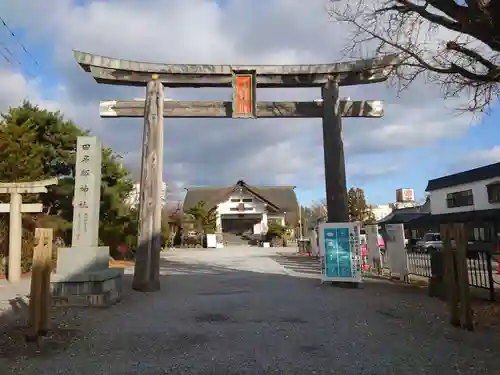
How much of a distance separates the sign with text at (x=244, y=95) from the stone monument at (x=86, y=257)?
398 centimetres

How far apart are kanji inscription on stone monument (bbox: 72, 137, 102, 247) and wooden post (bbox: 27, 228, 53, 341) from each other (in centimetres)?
350

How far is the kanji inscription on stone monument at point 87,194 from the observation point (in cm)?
971

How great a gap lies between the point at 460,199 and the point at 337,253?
87.1ft

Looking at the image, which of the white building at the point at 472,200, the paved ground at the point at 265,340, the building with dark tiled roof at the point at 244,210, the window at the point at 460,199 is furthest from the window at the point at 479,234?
the paved ground at the point at 265,340

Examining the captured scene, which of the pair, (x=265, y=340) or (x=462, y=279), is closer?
(x=265, y=340)

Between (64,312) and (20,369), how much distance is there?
3573mm

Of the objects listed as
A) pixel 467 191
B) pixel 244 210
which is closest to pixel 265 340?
pixel 467 191

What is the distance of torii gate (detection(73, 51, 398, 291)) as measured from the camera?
11.5 metres

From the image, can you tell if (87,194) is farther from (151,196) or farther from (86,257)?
(151,196)

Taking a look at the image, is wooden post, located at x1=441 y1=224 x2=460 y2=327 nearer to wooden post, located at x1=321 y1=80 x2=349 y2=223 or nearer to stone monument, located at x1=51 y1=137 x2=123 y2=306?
wooden post, located at x1=321 y1=80 x2=349 y2=223

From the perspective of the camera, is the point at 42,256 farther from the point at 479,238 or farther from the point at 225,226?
the point at 225,226

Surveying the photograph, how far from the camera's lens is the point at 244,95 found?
1214 cm

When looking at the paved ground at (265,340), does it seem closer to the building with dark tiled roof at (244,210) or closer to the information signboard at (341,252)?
the information signboard at (341,252)

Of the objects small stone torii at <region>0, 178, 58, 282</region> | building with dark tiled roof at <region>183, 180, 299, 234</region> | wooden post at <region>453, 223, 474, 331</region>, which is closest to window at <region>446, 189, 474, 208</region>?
building with dark tiled roof at <region>183, 180, 299, 234</region>
